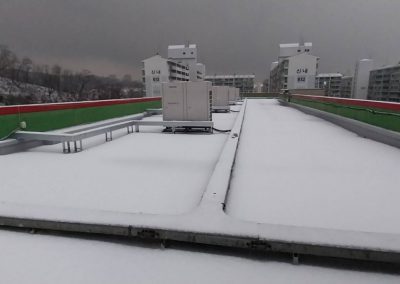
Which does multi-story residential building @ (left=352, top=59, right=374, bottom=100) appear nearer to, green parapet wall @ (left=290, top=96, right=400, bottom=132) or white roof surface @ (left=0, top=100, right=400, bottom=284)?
green parapet wall @ (left=290, top=96, right=400, bottom=132)

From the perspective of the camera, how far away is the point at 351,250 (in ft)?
6.98

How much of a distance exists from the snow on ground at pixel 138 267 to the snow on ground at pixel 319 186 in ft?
2.23

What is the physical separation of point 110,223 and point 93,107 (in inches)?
302

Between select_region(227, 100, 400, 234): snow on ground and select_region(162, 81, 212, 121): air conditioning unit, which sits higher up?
select_region(162, 81, 212, 121): air conditioning unit

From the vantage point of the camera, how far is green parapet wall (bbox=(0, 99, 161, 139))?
19.6 feet

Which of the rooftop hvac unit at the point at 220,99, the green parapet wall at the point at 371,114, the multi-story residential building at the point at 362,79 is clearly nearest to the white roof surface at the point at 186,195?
the green parapet wall at the point at 371,114

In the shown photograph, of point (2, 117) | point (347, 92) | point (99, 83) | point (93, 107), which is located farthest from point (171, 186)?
point (347, 92)

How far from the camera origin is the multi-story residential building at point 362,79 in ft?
204

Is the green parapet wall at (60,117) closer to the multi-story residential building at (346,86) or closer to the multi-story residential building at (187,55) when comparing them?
the multi-story residential building at (187,55)

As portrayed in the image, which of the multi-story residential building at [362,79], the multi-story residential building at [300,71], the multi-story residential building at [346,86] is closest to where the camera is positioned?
the multi-story residential building at [300,71]

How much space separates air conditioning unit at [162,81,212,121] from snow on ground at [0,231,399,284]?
682 centimetres

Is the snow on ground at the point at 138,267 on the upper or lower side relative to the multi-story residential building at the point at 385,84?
lower

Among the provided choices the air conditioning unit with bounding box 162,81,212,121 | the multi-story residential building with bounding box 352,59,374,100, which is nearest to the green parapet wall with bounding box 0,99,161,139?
the air conditioning unit with bounding box 162,81,212,121

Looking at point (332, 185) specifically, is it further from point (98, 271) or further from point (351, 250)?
point (98, 271)
